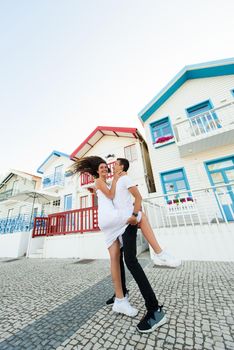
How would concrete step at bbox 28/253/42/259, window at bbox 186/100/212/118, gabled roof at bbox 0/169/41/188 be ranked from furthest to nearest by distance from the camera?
gabled roof at bbox 0/169/41/188, window at bbox 186/100/212/118, concrete step at bbox 28/253/42/259

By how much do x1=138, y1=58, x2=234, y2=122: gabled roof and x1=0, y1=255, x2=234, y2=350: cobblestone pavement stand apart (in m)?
9.38

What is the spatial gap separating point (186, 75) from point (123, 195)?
10.7m

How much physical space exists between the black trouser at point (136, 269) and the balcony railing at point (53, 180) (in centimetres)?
1275

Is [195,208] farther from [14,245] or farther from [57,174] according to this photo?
[57,174]

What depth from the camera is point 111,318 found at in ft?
5.31

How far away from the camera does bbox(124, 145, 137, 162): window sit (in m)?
10.8

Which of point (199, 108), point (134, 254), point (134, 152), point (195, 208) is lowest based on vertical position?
point (134, 254)

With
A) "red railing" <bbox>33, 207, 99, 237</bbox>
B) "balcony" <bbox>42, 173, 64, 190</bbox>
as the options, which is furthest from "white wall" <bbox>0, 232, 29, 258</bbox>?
"balcony" <bbox>42, 173, 64, 190</bbox>

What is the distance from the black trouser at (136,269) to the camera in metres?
1.43

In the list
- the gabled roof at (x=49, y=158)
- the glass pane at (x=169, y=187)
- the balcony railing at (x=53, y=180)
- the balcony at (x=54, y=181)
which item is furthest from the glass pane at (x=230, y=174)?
the gabled roof at (x=49, y=158)

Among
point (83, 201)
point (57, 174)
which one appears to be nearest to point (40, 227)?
point (83, 201)

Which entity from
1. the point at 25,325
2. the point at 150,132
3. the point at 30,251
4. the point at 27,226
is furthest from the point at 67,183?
the point at 25,325

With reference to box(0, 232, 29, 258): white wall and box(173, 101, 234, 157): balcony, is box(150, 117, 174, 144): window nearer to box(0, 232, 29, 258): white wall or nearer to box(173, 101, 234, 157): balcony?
box(173, 101, 234, 157): balcony

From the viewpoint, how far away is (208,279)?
254cm
